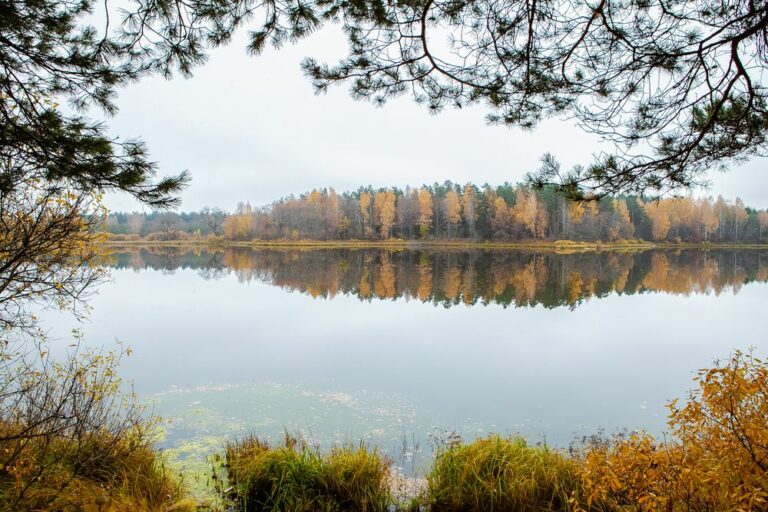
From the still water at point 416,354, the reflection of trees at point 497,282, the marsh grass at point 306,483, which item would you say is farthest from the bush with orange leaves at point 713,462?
the reflection of trees at point 497,282

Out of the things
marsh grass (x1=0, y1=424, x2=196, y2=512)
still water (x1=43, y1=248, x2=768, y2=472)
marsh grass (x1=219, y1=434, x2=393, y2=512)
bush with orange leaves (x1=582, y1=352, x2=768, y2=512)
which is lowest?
A: still water (x1=43, y1=248, x2=768, y2=472)

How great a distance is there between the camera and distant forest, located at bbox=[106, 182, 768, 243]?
62.7m

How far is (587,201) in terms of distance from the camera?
3742mm

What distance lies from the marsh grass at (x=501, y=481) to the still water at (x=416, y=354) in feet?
4.10

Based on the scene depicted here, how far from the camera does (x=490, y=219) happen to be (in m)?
65.1

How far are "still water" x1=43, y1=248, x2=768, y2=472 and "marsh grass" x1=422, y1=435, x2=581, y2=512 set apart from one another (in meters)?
1.25

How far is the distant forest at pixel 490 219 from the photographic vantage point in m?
62.7

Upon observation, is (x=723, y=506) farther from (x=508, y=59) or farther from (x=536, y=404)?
(x=536, y=404)

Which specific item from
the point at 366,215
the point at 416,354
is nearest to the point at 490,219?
the point at 366,215

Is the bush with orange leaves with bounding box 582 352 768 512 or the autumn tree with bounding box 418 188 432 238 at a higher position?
the autumn tree with bounding box 418 188 432 238

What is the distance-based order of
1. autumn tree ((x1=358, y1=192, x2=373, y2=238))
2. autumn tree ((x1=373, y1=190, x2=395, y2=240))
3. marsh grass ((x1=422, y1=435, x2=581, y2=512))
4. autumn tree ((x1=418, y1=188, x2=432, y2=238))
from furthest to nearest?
autumn tree ((x1=358, y1=192, x2=373, y2=238)) < autumn tree ((x1=373, y1=190, x2=395, y2=240)) < autumn tree ((x1=418, y1=188, x2=432, y2=238)) < marsh grass ((x1=422, y1=435, x2=581, y2=512))

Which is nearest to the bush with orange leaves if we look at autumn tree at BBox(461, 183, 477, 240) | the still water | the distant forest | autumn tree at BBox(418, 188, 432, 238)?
the still water

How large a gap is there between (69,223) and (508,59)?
4365mm

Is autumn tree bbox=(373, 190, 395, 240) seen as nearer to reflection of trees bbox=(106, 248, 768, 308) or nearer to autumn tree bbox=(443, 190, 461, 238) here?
autumn tree bbox=(443, 190, 461, 238)
